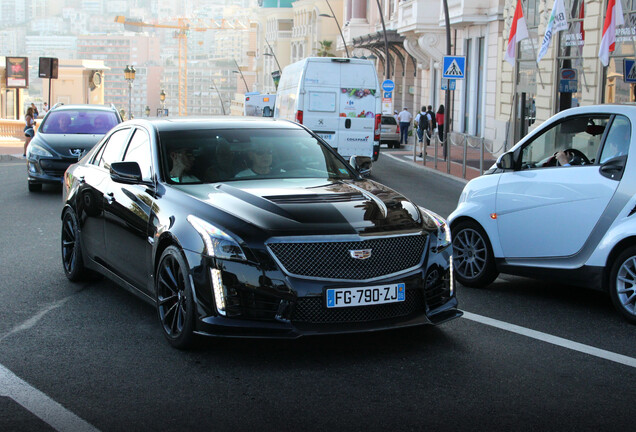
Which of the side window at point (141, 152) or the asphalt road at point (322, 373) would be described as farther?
the side window at point (141, 152)

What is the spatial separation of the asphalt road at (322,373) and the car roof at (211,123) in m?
1.42

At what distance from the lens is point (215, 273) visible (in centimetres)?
555

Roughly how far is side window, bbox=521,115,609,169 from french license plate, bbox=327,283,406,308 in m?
2.47

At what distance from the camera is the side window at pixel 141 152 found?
6.93 m

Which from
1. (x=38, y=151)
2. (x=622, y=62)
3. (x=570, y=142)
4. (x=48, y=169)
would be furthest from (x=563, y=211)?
(x=622, y=62)

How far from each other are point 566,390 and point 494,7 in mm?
30421

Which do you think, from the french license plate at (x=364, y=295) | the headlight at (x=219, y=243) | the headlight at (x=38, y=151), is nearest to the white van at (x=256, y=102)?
the headlight at (x=38, y=151)

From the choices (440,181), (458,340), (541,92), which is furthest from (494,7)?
(458,340)

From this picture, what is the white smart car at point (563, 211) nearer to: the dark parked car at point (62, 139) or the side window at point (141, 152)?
the side window at point (141, 152)

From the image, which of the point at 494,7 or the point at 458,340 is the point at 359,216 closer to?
the point at 458,340

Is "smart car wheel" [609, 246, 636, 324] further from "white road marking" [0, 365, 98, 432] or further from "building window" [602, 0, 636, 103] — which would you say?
"building window" [602, 0, 636, 103]

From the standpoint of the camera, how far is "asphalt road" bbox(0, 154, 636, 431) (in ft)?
15.2

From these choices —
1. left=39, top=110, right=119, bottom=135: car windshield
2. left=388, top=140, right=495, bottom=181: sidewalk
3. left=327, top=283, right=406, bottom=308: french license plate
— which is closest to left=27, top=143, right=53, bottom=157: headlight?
left=39, top=110, right=119, bottom=135: car windshield

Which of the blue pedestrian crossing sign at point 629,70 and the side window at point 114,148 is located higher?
the blue pedestrian crossing sign at point 629,70
